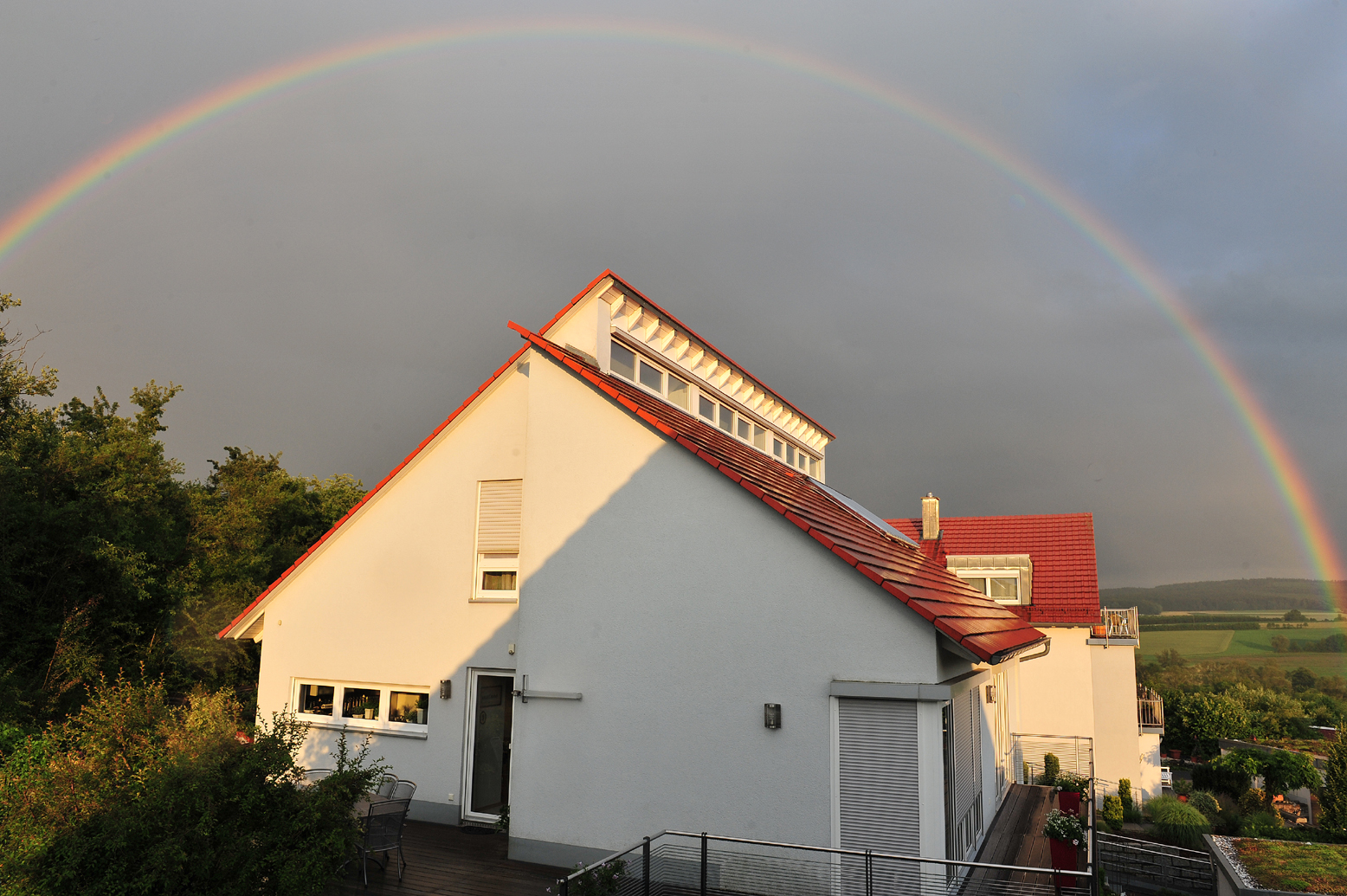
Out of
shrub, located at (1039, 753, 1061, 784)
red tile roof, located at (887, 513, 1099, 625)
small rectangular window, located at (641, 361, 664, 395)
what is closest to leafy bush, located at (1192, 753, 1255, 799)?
red tile roof, located at (887, 513, 1099, 625)

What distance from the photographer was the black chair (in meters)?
9.27

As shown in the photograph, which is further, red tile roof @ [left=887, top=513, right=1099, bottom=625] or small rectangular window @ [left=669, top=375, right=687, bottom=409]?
red tile roof @ [left=887, top=513, right=1099, bottom=625]

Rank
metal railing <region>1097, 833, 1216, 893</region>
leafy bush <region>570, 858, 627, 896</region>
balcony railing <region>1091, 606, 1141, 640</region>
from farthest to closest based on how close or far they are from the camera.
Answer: balcony railing <region>1091, 606, 1141, 640</region>, metal railing <region>1097, 833, 1216, 893</region>, leafy bush <region>570, 858, 627, 896</region>

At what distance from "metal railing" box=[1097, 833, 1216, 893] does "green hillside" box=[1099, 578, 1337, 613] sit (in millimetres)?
142266

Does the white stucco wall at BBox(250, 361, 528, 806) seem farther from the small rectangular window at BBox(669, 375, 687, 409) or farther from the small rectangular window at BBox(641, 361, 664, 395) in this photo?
the small rectangular window at BBox(669, 375, 687, 409)

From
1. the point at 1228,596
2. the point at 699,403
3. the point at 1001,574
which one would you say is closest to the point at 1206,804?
the point at 1001,574

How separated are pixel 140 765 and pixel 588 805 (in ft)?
15.9

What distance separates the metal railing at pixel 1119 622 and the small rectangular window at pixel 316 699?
65.0 feet

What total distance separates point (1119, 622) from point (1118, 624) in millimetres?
136

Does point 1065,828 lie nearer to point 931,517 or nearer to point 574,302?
point 574,302

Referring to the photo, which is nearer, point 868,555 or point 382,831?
point 382,831

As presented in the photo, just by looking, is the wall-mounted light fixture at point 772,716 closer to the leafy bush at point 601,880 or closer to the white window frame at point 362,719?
the leafy bush at point 601,880

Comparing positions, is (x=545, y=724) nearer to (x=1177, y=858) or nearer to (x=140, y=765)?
(x=140, y=765)

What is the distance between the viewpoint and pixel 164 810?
22.4ft
